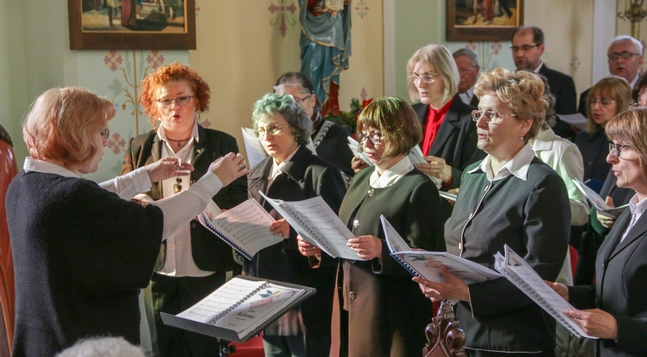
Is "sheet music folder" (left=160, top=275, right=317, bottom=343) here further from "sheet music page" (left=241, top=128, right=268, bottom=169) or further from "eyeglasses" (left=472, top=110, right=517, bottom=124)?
"sheet music page" (left=241, top=128, right=268, bottom=169)

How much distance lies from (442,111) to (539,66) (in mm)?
1963

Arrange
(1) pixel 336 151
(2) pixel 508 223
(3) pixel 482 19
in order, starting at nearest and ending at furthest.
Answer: (2) pixel 508 223 < (1) pixel 336 151 < (3) pixel 482 19

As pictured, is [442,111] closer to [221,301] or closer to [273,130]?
[273,130]

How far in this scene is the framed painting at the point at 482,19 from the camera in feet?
20.4

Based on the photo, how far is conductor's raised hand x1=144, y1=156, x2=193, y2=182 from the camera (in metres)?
2.94

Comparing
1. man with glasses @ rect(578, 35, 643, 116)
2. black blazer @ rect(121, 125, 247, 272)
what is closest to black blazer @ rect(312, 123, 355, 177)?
black blazer @ rect(121, 125, 247, 272)

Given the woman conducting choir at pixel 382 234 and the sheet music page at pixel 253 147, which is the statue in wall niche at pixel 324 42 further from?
the woman conducting choir at pixel 382 234

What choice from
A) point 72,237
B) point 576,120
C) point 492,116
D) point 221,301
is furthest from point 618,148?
point 576,120

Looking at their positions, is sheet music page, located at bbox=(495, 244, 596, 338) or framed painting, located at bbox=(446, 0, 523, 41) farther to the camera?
framed painting, located at bbox=(446, 0, 523, 41)

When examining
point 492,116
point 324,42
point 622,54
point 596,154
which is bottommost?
point 596,154

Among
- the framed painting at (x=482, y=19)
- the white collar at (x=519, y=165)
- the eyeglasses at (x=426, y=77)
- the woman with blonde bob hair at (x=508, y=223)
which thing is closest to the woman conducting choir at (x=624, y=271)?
the woman with blonde bob hair at (x=508, y=223)

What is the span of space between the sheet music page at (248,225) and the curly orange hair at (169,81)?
783mm

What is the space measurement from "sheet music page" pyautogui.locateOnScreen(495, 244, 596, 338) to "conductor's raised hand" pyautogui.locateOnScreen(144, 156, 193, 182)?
145 cm

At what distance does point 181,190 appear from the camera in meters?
3.39
